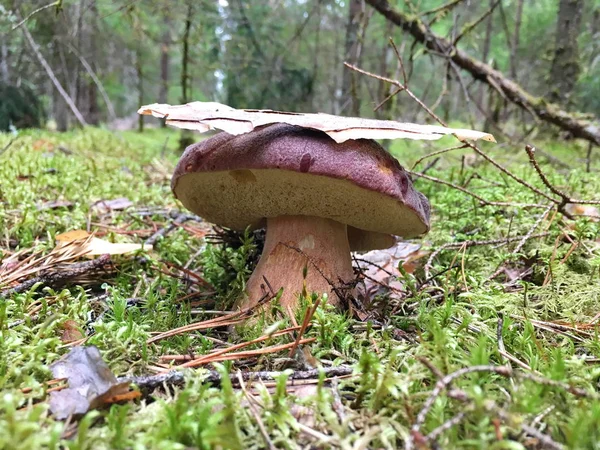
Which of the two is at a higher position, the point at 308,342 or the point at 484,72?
the point at 484,72

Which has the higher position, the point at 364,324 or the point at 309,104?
the point at 309,104

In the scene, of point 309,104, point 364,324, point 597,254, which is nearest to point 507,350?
point 364,324

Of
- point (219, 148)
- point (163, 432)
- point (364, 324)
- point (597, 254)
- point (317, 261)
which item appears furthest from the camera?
point (597, 254)

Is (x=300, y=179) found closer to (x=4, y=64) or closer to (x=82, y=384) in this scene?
(x=82, y=384)

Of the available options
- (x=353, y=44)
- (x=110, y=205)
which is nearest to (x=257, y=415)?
(x=110, y=205)

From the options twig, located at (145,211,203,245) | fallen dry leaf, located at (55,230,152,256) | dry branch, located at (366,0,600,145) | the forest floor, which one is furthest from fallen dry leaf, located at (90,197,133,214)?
dry branch, located at (366,0,600,145)

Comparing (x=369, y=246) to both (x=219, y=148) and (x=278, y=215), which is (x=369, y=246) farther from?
(x=219, y=148)

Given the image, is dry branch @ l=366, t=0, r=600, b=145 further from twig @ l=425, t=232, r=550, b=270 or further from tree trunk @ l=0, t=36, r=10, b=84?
tree trunk @ l=0, t=36, r=10, b=84
